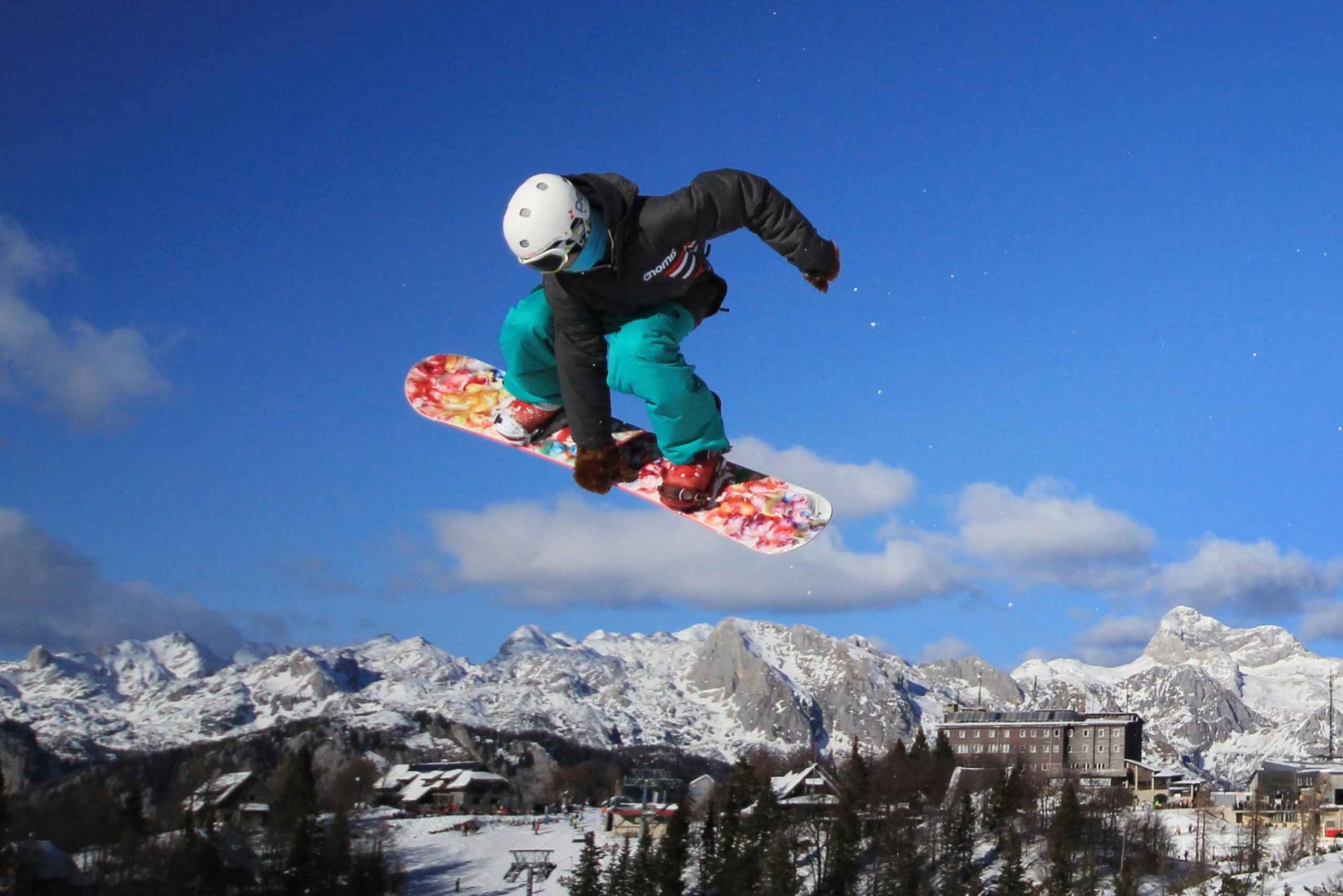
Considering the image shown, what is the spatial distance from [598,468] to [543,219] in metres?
2.54

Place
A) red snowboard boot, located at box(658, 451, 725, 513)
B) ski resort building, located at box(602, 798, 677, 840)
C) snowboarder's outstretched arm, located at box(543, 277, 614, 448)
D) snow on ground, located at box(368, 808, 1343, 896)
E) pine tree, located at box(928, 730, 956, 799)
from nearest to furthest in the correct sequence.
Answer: snowboarder's outstretched arm, located at box(543, 277, 614, 448)
red snowboard boot, located at box(658, 451, 725, 513)
snow on ground, located at box(368, 808, 1343, 896)
ski resort building, located at box(602, 798, 677, 840)
pine tree, located at box(928, 730, 956, 799)

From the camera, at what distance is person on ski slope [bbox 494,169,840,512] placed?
26.7 ft

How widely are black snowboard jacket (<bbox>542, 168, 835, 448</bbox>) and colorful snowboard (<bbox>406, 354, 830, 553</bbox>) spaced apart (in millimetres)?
1785

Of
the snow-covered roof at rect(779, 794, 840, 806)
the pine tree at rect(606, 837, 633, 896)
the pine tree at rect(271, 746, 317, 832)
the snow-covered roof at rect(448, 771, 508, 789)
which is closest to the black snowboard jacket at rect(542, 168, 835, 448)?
the pine tree at rect(606, 837, 633, 896)

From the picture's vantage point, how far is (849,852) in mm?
59000

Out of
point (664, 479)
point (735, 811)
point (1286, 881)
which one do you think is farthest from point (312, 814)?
point (664, 479)

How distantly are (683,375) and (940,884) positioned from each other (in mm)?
52475

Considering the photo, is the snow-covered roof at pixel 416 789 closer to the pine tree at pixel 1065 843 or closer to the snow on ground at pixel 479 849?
the snow on ground at pixel 479 849

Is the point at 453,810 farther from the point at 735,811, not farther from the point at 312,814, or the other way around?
the point at 735,811

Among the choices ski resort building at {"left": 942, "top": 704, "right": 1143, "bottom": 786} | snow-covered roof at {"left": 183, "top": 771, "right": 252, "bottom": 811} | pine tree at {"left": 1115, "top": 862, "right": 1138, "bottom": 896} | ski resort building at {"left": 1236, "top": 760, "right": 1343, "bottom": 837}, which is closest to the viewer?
pine tree at {"left": 1115, "top": 862, "right": 1138, "bottom": 896}

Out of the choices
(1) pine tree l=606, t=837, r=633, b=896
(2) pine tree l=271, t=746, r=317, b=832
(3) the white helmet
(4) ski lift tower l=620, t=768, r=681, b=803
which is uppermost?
(3) the white helmet

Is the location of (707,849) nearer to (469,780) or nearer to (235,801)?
(235,801)

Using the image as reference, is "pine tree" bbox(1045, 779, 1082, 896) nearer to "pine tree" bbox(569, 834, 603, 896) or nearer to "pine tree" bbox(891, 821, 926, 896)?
"pine tree" bbox(891, 821, 926, 896)

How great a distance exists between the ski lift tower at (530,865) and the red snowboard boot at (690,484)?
196 ft
